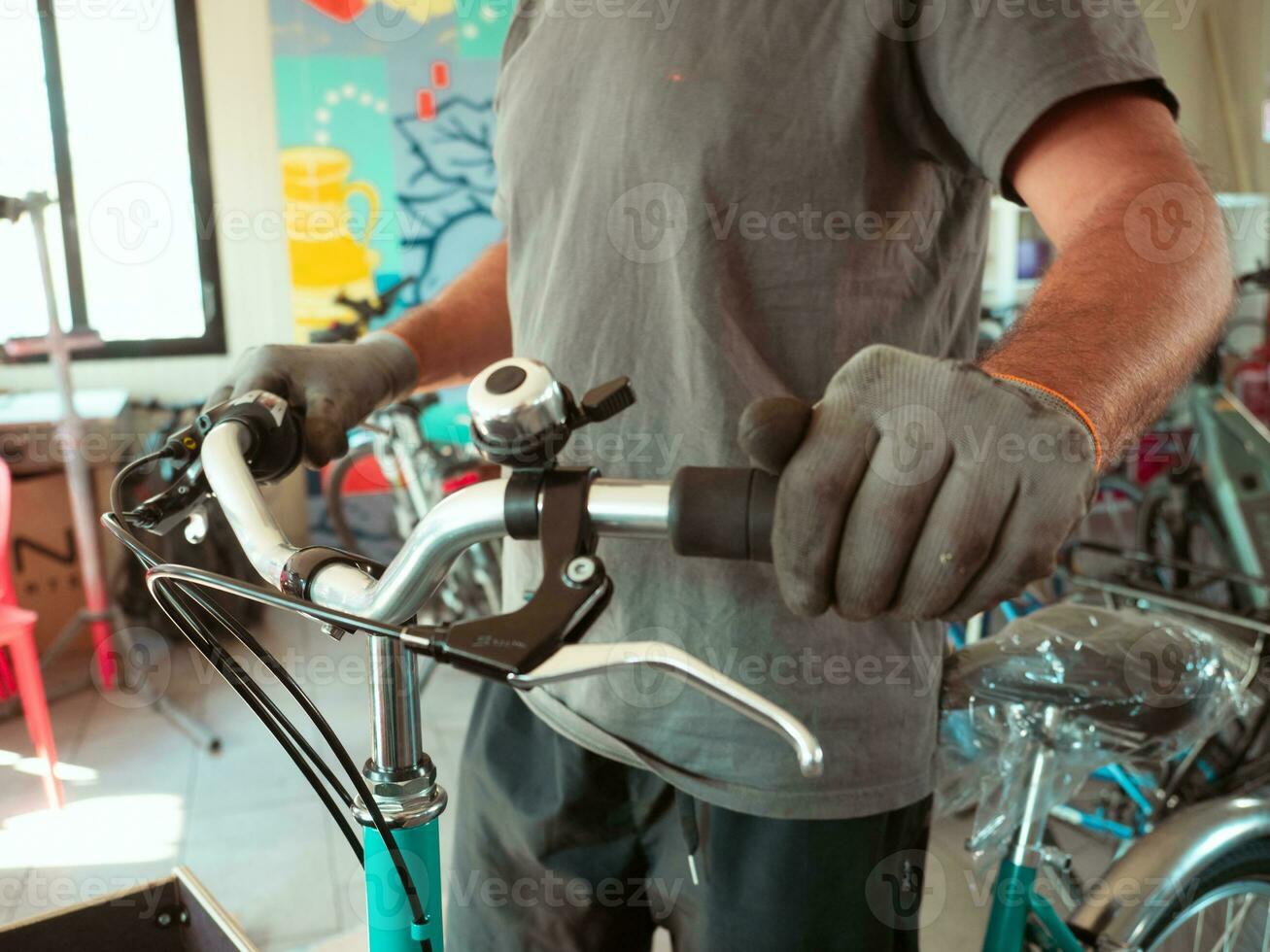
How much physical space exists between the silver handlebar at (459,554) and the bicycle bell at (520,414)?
0.07 ft

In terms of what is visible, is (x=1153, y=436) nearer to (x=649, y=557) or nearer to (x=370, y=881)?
(x=649, y=557)

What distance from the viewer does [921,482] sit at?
1.45 feet

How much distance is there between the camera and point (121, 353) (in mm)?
3840

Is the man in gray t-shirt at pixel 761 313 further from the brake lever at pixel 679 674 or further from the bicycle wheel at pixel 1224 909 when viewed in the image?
the bicycle wheel at pixel 1224 909

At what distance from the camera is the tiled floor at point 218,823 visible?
2125 mm

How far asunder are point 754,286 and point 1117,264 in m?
0.28

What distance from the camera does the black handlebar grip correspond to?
48 cm

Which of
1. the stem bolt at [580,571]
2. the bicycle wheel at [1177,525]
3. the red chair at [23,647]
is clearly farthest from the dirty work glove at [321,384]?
the bicycle wheel at [1177,525]

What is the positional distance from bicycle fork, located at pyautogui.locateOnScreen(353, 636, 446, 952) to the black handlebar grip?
0.19m

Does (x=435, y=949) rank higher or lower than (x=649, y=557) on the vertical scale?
lower

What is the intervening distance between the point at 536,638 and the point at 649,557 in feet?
1.24

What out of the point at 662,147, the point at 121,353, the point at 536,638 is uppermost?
the point at 662,147

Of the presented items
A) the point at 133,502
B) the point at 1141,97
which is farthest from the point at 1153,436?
the point at 133,502

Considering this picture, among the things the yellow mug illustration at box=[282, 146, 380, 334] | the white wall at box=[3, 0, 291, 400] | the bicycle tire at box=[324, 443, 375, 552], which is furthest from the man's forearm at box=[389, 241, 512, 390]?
the white wall at box=[3, 0, 291, 400]
